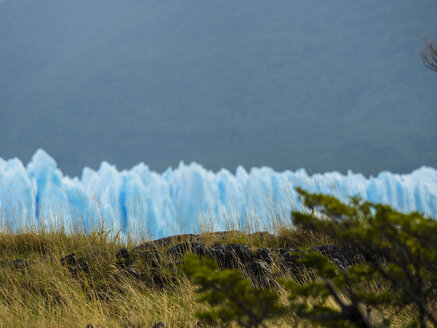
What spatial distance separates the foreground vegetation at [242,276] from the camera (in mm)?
1884

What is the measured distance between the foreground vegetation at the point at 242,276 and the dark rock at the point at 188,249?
12 millimetres

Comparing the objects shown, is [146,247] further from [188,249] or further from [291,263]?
[291,263]

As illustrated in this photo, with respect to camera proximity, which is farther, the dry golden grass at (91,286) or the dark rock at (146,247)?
the dark rock at (146,247)

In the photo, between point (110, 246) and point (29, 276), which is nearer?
point (29, 276)

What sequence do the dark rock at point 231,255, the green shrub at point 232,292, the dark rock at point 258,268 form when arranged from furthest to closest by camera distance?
the dark rock at point 231,255 → the dark rock at point 258,268 → the green shrub at point 232,292

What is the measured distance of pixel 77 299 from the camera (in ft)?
13.4

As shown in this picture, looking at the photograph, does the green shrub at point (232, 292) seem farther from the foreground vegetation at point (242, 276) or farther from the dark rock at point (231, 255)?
the dark rock at point (231, 255)

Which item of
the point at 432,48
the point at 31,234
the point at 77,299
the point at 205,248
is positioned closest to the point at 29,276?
the point at 77,299

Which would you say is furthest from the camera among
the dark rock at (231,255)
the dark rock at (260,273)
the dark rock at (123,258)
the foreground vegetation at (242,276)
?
the dark rock at (123,258)

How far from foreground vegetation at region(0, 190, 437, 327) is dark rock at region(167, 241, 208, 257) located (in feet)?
0.04

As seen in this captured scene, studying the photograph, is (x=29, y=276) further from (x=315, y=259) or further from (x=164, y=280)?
(x=315, y=259)

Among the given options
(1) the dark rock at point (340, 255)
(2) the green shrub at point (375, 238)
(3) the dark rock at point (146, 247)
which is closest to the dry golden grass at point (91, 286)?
(3) the dark rock at point (146, 247)

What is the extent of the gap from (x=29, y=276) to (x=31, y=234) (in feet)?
4.73

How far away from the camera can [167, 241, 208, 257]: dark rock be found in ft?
16.1
